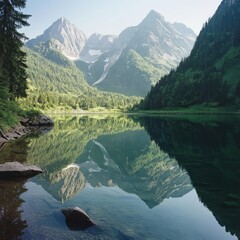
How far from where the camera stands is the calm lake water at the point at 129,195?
47.9 ft

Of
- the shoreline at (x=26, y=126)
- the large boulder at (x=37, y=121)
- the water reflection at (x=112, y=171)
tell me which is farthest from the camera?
the large boulder at (x=37, y=121)

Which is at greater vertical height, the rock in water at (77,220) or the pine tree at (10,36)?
the pine tree at (10,36)

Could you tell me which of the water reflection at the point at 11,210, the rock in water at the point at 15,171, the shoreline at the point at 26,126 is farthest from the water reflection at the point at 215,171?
the shoreline at the point at 26,126

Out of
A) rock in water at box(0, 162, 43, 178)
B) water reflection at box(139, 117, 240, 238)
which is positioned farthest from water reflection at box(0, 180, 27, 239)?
water reflection at box(139, 117, 240, 238)

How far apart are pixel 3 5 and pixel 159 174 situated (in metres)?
44.5

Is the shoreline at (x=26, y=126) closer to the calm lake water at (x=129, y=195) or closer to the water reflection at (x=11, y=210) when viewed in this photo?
the calm lake water at (x=129, y=195)

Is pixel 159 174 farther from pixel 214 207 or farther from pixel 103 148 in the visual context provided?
pixel 103 148

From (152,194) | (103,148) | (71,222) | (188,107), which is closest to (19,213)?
(71,222)

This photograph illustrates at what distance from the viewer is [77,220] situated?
1520cm

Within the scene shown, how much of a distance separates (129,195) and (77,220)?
709 centimetres

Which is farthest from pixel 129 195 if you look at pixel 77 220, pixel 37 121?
pixel 37 121

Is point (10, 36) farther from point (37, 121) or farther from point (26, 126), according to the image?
point (37, 121)

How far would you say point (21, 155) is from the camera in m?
33.1

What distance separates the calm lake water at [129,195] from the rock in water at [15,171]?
3.02 ft
